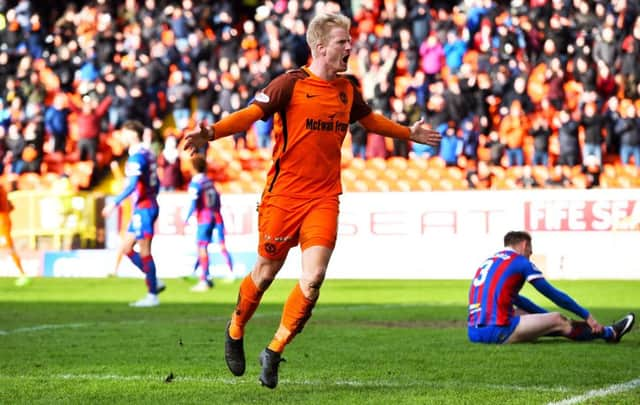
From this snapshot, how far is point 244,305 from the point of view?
7953 millimetres

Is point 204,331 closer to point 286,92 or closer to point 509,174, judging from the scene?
point 286,92

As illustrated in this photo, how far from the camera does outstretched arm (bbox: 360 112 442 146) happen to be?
832 cm

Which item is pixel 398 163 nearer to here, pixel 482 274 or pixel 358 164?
pixel 358 164

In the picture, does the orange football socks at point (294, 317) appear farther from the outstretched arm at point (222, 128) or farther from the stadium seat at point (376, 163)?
the stadium seat at point (376, 163)

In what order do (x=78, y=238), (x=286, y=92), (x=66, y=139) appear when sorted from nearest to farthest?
(x=286, y=92), (x=78, y=238), (x=66, y=139)

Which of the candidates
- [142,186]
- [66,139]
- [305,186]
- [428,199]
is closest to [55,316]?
[142,186]

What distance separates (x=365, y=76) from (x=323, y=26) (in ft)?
66.4

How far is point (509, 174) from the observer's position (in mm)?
25062

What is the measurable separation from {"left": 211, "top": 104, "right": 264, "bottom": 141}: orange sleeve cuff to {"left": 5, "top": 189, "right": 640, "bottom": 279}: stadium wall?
16.8 meters

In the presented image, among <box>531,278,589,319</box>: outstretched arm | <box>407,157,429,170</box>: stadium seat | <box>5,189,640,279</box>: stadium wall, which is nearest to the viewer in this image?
<box>531,278,589,319</box>: outstretched arm

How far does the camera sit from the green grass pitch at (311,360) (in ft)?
24.3

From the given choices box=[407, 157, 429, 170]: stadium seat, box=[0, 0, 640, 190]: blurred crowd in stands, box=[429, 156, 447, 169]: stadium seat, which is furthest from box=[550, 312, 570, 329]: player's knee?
box=[407, 157, 429, 170]: stadium seat

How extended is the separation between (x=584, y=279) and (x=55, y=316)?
1163 centimetres

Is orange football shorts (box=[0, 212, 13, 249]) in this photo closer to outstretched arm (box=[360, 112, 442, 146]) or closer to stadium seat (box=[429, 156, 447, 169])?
stadium seat (box=[429, 156, 447, 169])
